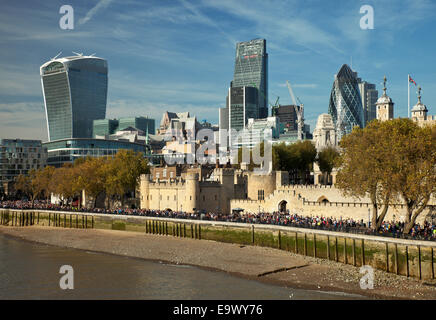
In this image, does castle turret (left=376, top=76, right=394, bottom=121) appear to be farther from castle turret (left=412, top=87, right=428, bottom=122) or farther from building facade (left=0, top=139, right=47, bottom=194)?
building facade (left=0, top=139, right=47, bottom=194)

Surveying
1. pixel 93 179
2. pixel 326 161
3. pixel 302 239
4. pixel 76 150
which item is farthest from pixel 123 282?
pixel 76 150

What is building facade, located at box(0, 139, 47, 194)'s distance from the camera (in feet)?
540

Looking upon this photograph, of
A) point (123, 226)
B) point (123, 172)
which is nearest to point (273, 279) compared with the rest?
point (123, 226)

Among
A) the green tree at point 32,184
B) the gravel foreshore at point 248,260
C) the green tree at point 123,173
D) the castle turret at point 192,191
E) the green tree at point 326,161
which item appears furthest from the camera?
the green tree at point 32,184

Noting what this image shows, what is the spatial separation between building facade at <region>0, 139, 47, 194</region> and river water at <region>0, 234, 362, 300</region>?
397 ft

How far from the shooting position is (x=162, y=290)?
123ft

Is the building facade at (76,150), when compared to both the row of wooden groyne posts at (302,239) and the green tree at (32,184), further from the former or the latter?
the row of wooden groyne posts at (302,239)

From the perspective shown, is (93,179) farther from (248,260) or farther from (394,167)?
(394,167)

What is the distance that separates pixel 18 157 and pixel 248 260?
14122 centimetres

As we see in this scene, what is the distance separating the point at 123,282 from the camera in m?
40.6

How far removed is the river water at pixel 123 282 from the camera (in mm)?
36094

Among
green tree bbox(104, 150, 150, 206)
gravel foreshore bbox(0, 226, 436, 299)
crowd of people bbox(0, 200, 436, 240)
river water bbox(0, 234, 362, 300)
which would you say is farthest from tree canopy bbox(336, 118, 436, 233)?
green tree bbox(104, 150, 150, 206)

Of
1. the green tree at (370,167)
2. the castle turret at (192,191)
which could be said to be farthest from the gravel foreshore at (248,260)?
the castle turret at (192,191)

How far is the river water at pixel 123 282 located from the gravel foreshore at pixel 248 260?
1770 mm
